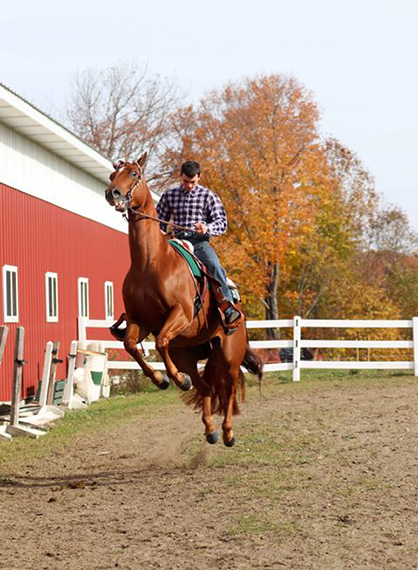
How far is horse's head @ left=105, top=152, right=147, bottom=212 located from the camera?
26.0 ft

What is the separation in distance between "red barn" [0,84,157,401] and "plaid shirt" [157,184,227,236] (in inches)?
285

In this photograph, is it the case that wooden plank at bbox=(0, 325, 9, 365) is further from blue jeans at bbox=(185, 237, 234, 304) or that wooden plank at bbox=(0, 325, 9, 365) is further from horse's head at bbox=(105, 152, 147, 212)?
horse's head at bbox=(105, 152, 147, 212)

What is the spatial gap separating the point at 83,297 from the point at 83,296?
0.03 metres

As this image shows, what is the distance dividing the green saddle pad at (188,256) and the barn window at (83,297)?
1328 centimetres

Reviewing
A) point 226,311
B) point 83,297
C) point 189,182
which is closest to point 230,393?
point 226,311

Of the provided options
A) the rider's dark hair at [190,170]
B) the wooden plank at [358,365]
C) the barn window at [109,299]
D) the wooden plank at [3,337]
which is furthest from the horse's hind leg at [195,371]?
the barn window at [109,299]

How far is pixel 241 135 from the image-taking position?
132ft

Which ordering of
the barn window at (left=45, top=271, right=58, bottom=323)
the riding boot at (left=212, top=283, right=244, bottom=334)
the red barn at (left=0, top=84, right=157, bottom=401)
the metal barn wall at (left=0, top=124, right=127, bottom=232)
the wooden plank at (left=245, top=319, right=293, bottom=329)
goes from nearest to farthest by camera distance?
the riding boot at (left=212, top=283, right=244, bottom=334)
the red barn at (left=0, top=84, right=157, bottom=401)
the metal barn wall at (left=0, top=124, right=127, bottom=232)
the barn window at (left=45, top=271, right=58, bottom=323)
the wooden plank at (left=245, top=319, right=293, bottom=329)

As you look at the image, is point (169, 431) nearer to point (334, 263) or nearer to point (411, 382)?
point (411, 382)

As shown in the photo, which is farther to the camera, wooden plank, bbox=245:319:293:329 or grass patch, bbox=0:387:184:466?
wooden plank, bbox=245:319:293:329

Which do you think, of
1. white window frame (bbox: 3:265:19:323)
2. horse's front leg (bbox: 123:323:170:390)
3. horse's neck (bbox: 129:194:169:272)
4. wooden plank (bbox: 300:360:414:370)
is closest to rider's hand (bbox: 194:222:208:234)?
horse's neck (bbox: 129:194:169:272)

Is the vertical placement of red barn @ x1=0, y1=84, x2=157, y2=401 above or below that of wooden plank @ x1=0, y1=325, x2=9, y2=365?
above

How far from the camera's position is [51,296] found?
19.8 m

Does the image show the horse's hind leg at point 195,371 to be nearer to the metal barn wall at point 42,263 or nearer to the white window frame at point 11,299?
the metal barn wall at point 42,263
